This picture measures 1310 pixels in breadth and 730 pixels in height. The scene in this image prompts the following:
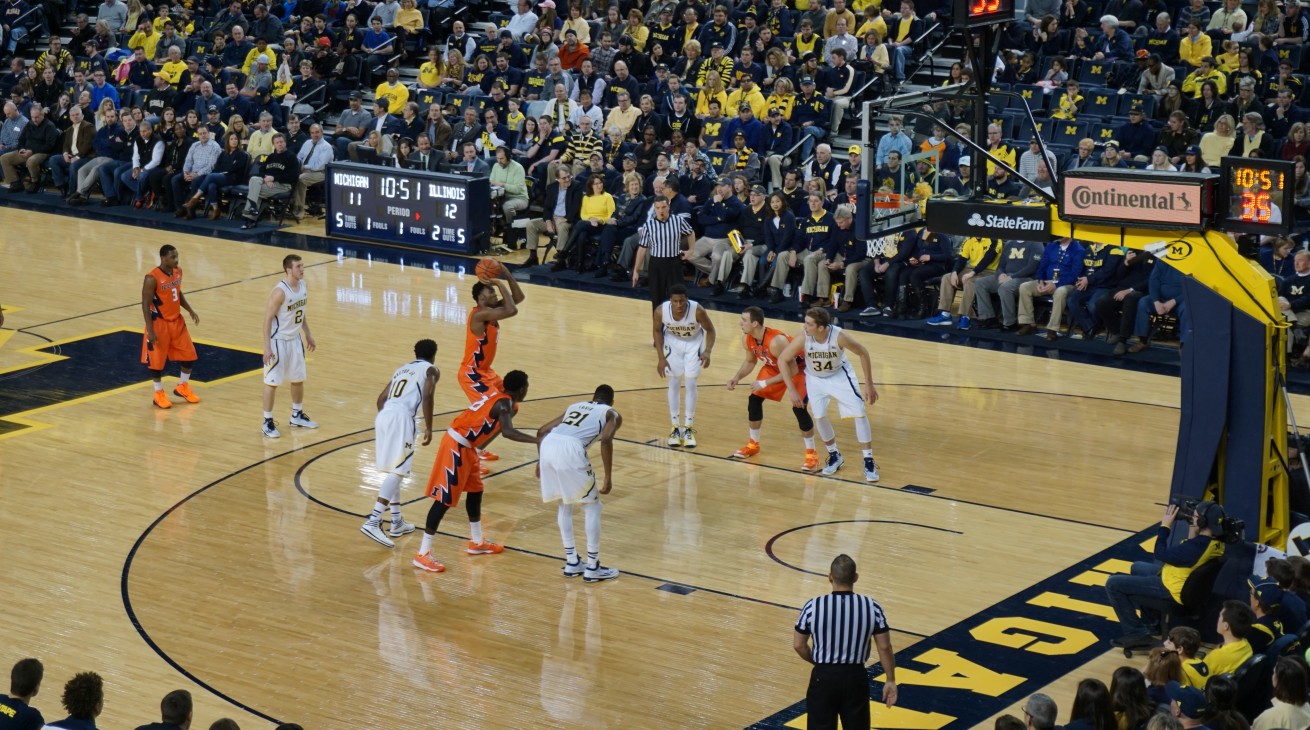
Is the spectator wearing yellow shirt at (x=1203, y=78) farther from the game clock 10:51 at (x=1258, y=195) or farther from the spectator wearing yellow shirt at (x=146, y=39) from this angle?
the spectator wearing yellow shirt at (x=146, y=39)

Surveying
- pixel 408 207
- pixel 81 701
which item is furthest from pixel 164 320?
pixel 81 701

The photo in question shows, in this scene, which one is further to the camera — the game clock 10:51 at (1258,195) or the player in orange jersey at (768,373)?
the player in orange jersey at (768,373)

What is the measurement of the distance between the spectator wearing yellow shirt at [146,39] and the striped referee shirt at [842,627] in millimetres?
27199

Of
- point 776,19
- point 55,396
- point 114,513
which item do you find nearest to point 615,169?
point 776,19

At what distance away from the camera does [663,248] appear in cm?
1969

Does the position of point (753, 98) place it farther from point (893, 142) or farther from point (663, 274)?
point (893, 142)

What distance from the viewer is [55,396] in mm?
17828

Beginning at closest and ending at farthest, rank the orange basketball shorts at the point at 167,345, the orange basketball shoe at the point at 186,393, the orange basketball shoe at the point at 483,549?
the orange basketball shoe at the point at 483,549 < the orange basketball shorts at the point at 167,345 < the orange basketball shoe at the point at 186,393

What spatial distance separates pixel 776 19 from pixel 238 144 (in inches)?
360

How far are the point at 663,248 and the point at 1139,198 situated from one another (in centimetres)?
883

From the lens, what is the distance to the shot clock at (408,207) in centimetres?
2500

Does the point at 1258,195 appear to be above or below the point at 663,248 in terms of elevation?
above

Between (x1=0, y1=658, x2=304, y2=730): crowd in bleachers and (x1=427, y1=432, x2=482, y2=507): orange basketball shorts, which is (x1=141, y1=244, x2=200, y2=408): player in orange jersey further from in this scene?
(x1=0, y1=658, x2=304, y2=730): crowd in bleachers

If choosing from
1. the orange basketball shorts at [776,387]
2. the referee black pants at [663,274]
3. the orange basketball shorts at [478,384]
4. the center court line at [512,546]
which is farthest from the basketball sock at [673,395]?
the referee black pants at [663,274]
